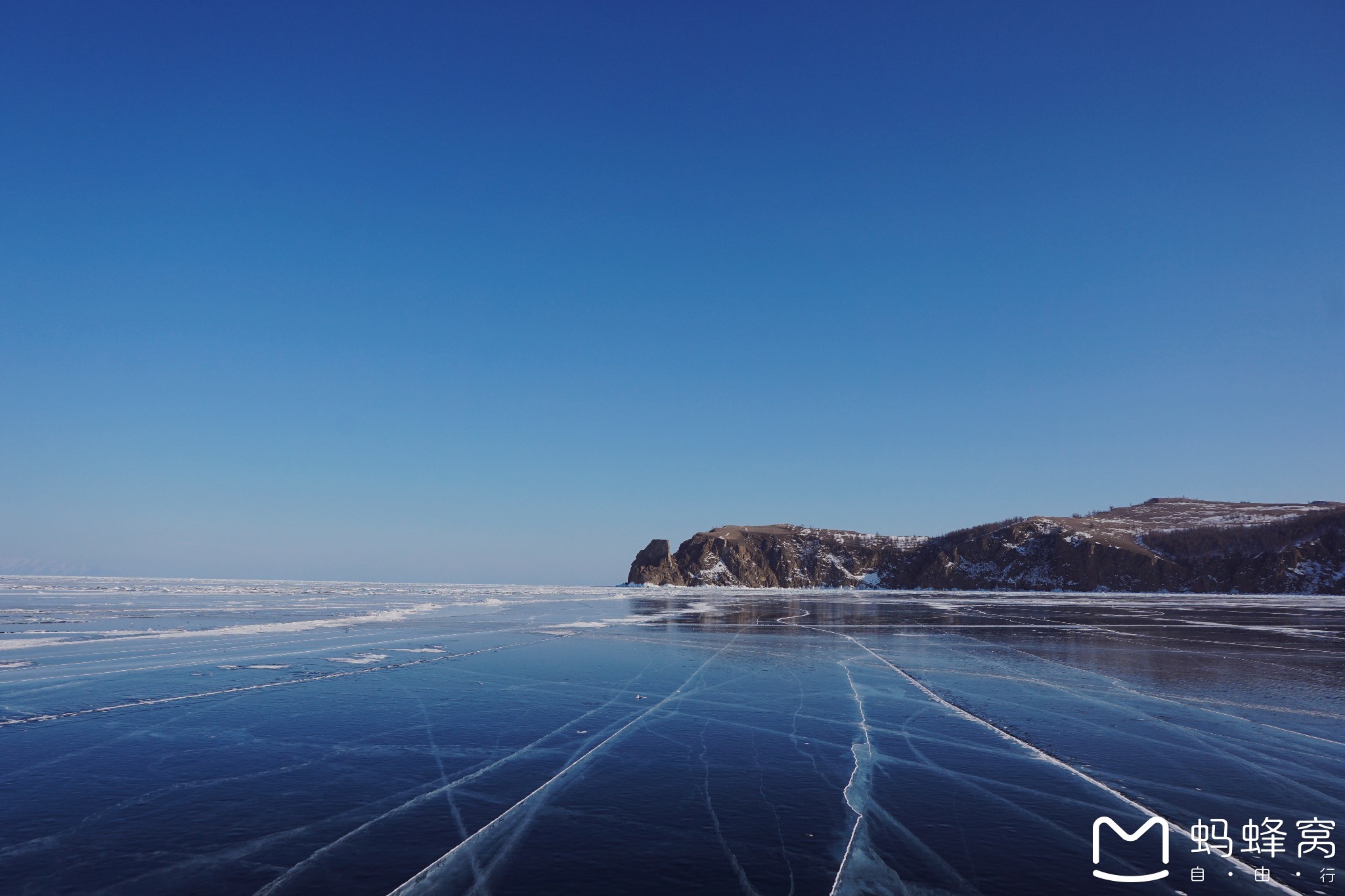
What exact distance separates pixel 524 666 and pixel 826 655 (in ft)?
30.5

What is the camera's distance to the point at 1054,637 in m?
27.5

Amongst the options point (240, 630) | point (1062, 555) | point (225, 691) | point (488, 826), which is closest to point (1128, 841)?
point (488, 826)

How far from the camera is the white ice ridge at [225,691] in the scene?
38.6 ft

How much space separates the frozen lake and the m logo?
0.26 ft

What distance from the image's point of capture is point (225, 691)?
14.2 m

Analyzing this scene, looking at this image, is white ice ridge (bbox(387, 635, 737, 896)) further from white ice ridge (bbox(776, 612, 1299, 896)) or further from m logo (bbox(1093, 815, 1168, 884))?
m logo (bbox(1093, 815, 1168, 884))

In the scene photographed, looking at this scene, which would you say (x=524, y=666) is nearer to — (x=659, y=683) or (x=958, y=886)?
(x=659, y=683)

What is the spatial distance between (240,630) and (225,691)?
48.0ft

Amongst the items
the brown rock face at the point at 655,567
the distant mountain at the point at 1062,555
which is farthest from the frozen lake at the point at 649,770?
the brown rock face at the point at 655,567

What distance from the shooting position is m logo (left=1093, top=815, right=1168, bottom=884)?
20.2 ft

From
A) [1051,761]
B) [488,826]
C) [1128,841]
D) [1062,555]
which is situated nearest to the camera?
[1128,841]

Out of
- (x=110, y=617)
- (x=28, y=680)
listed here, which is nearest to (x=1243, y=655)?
(x=28, y=680)

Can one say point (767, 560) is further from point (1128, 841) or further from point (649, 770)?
point (1128, 841)

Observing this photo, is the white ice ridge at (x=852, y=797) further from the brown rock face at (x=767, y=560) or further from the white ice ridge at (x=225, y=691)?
the brown rock face at (x=767, y=560)
